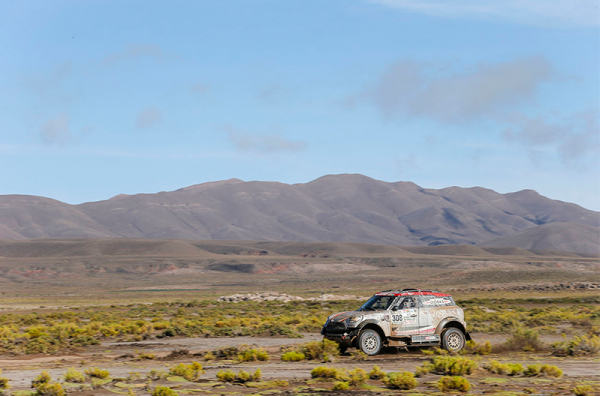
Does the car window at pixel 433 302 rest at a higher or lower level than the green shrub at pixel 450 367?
higher

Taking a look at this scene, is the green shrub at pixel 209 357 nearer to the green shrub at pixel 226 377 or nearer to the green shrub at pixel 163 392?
the green shrub at pixel 226 377

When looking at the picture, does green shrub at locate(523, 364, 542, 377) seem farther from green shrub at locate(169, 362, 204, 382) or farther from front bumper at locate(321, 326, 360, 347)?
green shrub at locate(169, 362, 204, 382)

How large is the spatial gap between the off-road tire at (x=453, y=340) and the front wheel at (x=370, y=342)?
2.03 metres

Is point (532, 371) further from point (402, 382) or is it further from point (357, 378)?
point (357, 378)

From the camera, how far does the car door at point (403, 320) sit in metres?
20.3

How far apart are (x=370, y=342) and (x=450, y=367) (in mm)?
3771

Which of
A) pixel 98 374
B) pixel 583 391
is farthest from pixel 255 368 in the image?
pixel 583 391

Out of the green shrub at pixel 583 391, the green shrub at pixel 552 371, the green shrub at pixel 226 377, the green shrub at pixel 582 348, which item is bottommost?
the green shrub at pixel 582 348

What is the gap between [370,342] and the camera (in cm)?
2028

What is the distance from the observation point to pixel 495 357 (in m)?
20.9

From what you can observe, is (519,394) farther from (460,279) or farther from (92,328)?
(460,279)

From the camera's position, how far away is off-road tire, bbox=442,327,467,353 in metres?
20.5

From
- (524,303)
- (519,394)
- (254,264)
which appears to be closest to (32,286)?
(254,264)

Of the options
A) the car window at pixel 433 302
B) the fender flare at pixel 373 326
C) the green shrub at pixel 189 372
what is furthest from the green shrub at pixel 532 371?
the green shrub at pixel 189 372
